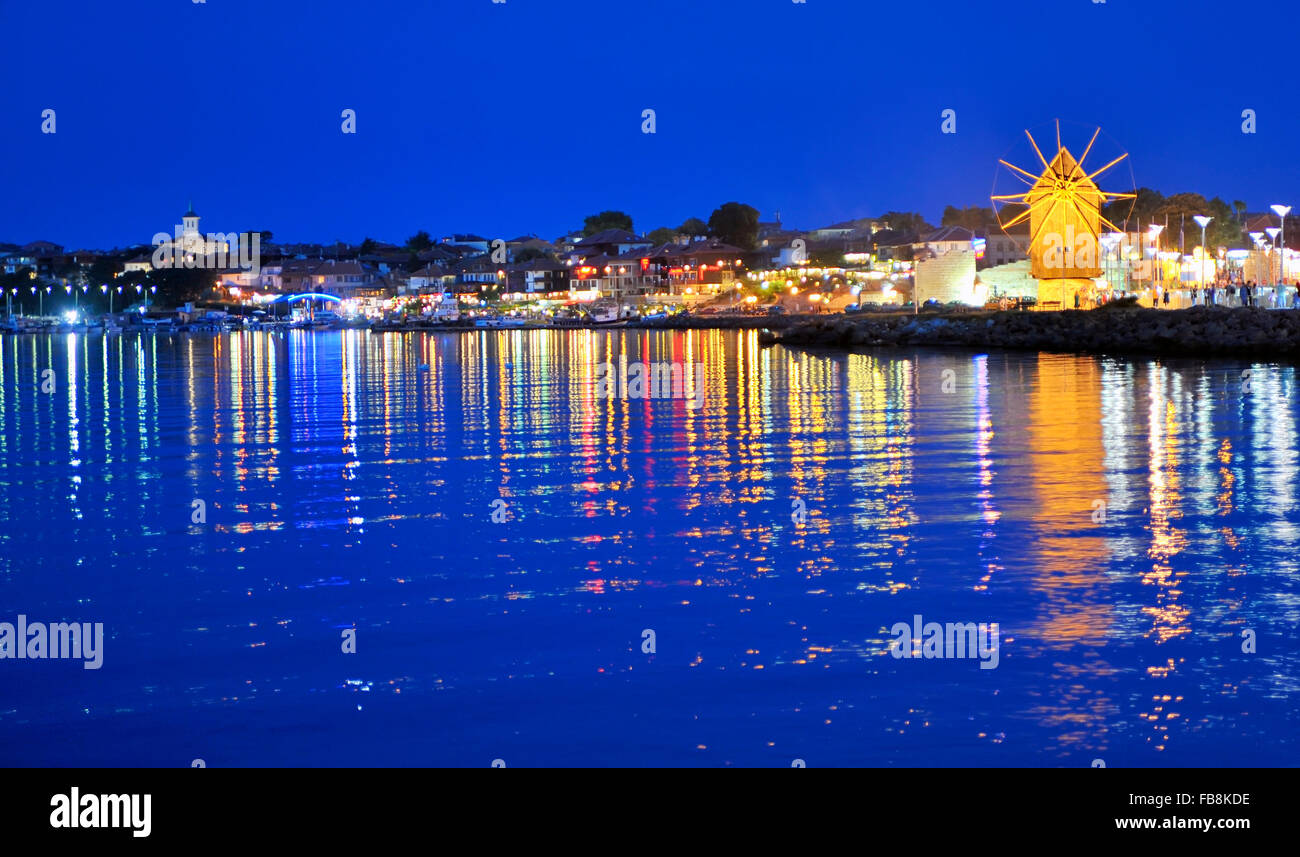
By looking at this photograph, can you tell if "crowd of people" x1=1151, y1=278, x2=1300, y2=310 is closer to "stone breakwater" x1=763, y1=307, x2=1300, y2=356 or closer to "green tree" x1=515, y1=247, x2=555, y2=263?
"stone breakwater" x1=763, y1=307, x2=1300, y2=356

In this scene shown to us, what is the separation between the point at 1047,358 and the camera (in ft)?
132

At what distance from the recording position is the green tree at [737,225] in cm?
12338

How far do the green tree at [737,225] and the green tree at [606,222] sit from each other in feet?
95.4

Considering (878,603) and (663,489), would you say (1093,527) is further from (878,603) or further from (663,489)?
(663,489)

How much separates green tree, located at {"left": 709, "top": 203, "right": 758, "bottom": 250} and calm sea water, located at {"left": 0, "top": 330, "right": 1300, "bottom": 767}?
103503 millimetres

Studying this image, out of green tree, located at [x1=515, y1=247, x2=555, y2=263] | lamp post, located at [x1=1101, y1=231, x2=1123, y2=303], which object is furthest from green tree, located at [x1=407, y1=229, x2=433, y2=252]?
lamp post, located at [x1=1101, y1=231, x2=1123, y2=303]

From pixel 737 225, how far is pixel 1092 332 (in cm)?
7977

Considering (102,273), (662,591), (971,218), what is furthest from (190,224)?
(662,591)

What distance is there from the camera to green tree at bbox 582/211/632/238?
506 feet

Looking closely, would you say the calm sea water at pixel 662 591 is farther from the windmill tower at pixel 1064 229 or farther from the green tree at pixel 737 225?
the green tree at pixel 737 225

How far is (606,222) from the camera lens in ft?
511
